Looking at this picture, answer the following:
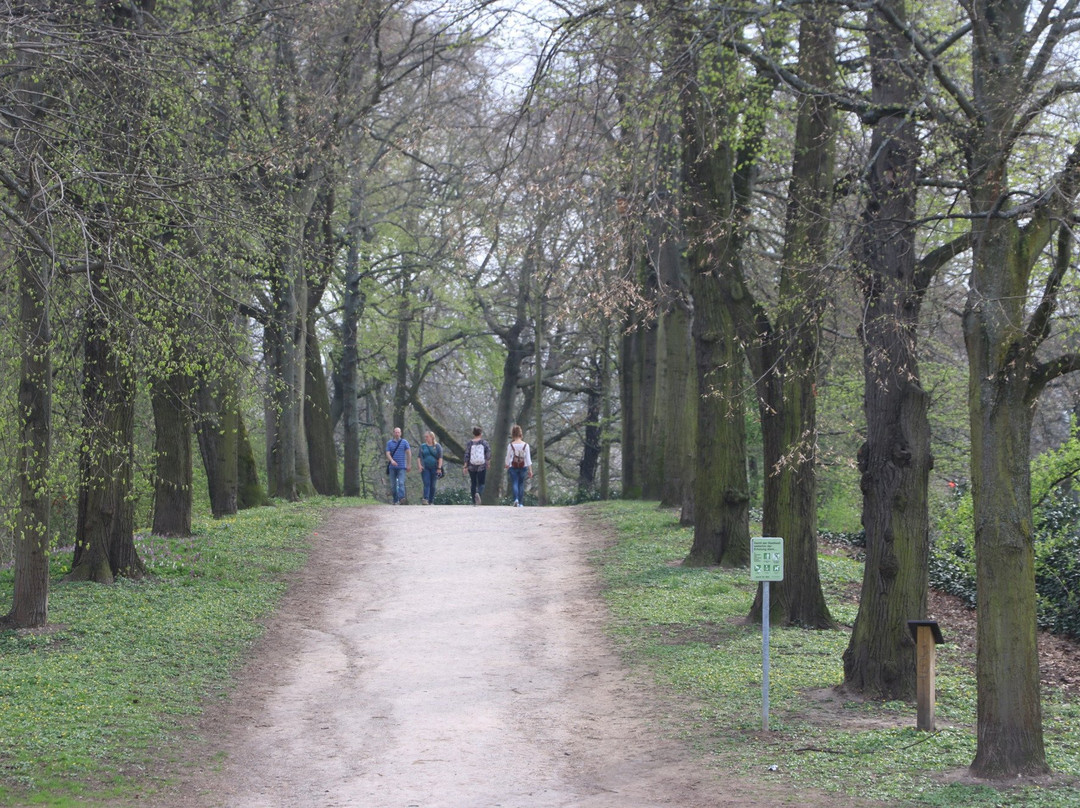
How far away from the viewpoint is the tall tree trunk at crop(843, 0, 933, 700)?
1034 cm

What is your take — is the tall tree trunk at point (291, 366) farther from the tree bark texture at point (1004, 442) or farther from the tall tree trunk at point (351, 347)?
the tree bark texture at point (1004, 442)

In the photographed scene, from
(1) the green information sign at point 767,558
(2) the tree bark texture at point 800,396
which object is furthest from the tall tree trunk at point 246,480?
(1) the green information sign at point 767,558

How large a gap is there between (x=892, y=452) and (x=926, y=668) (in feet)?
6.66

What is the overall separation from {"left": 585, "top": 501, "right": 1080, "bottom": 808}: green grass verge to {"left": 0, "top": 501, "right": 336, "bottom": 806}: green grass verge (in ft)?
Answer: 14.5

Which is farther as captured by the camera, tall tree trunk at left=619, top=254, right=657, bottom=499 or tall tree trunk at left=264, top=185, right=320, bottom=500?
tall tree trunk at left=619, top=254, right=657, bottom=499

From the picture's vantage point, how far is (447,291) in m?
35.3

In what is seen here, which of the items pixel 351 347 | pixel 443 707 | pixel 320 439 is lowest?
pixel 443 707

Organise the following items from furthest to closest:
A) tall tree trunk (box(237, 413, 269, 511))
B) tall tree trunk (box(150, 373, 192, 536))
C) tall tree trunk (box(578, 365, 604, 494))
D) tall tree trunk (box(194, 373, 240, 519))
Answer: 1. tall tree trunk (box(578, 365, 604, 494))
2. tall tree trunk (box(237, 413, 269, 511))
3. tall tree trunk (box(194, 373, 240, 519))
4. tall tree trunk (box(150, 373, 192, 536))

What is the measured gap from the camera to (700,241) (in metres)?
14.4

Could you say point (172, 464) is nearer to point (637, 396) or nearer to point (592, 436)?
point (637, 396)

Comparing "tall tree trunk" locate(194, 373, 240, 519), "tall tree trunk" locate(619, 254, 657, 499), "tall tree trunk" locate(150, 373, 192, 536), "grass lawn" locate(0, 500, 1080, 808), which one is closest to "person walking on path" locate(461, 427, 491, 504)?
"tall tree trunk" locate(619, 254, 657, 499)

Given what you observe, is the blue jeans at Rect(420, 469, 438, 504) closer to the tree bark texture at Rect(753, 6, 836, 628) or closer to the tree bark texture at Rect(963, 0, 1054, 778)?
the tree bark texture at Rect(753, 6, 836, 628)

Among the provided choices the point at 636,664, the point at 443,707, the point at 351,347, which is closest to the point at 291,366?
the point at 351,347

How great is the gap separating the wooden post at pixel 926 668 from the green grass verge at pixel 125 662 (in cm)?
600
